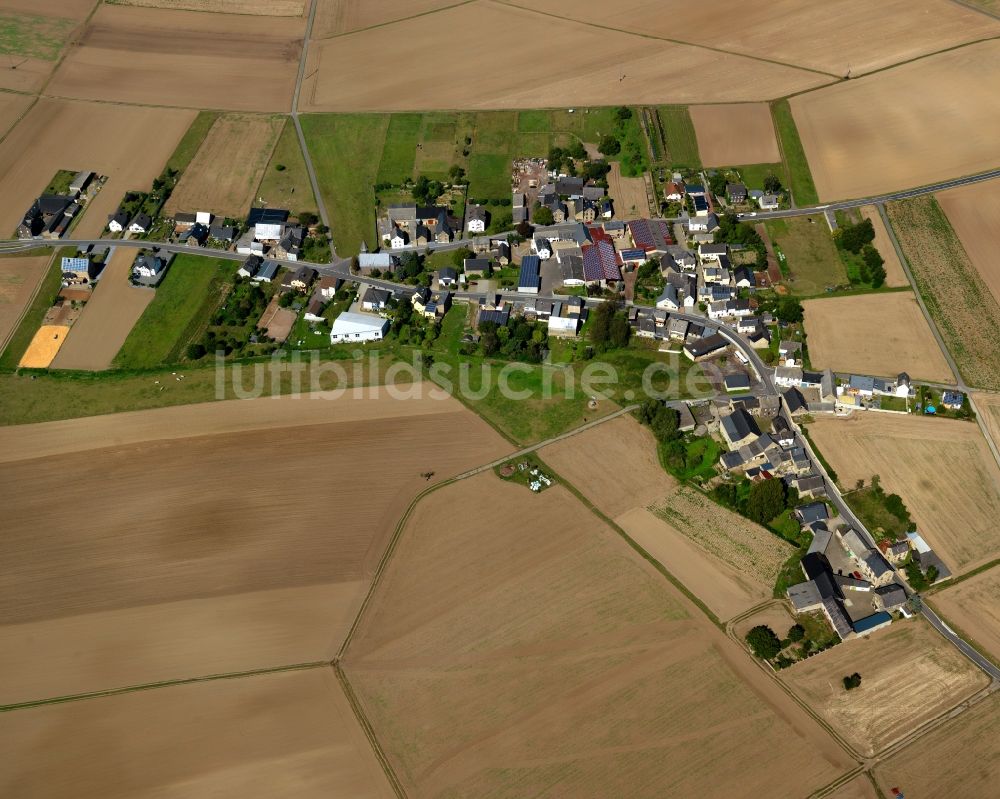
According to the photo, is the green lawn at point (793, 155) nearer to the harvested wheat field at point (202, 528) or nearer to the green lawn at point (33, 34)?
the harvested wheat field at point (202, 528)

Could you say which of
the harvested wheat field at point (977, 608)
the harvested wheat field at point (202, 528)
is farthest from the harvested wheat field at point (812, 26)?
the harvested wheat field at point (977, 608)

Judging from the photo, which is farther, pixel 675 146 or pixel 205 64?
pixel 205 64

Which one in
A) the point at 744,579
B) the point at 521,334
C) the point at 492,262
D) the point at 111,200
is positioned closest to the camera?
the point at 744,579

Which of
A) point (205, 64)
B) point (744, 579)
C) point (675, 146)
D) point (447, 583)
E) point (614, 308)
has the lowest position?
point (744, 579)

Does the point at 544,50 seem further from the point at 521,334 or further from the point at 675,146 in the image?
the point at 521,334

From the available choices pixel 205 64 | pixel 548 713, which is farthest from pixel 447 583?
pixel 205 64

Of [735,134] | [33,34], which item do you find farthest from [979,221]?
[33,34]
